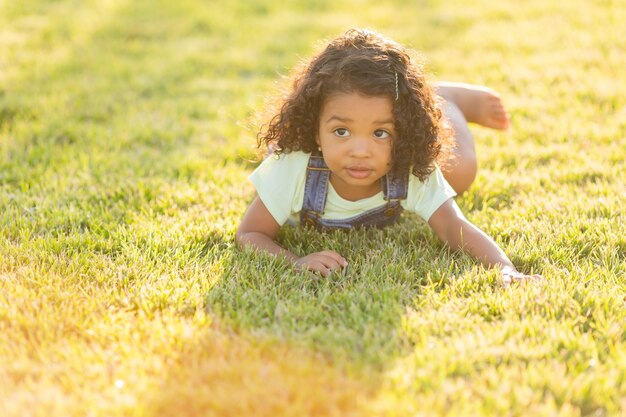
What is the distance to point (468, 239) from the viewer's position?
2754 mm

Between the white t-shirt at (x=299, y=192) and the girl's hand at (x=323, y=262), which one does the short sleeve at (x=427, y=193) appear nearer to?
the white t-shirt at (x=299, y=192)

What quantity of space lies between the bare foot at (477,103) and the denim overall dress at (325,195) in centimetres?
91

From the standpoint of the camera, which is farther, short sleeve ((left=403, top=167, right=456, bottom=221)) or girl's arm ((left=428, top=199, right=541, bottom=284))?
short sleeve ((left=403, top=167, right=456, bottom=221))

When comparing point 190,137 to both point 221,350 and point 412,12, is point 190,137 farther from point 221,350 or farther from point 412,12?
point 412,12

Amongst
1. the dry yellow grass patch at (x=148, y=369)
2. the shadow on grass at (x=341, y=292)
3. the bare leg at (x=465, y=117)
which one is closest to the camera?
the dry yellow grass patch at (x=148, y=369)

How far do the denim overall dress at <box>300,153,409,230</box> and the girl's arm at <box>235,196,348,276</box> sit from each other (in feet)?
0.55

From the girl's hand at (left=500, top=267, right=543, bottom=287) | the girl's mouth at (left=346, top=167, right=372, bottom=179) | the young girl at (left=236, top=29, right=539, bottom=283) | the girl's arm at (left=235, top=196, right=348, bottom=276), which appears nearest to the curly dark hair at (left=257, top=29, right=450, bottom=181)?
the young girl at (left=236, top=29, right=539, bottom=283)

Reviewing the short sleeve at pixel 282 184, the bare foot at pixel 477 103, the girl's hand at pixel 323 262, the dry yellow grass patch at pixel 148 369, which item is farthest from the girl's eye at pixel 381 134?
the bare foot at pixel 477 103

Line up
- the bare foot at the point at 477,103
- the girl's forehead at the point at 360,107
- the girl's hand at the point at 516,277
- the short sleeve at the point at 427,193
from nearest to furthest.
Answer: the girl's hand at the point at 516,277 < the girl's forehead at the point at 360,107 < the short sleeve at the point at 427,193 < the bare foot at the point at 477,103

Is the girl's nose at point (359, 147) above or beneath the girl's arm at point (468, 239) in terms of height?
above

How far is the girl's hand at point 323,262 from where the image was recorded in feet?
8.60

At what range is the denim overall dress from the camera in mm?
2893

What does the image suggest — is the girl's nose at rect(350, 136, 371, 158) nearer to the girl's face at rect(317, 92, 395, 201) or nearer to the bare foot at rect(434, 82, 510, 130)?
the girl's face at rect(317, 92, 395, 201)

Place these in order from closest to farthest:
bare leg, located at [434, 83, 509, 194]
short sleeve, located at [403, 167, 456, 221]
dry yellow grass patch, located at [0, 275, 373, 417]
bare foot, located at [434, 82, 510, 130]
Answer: dry yellow grass patch, located at [0, 275, 373, 417], short sleeve, located at [403, 167, 456, 221], bare leg, located at [434, 83, 509, 194], bare foot, located at [434, 82, 510, 130]
